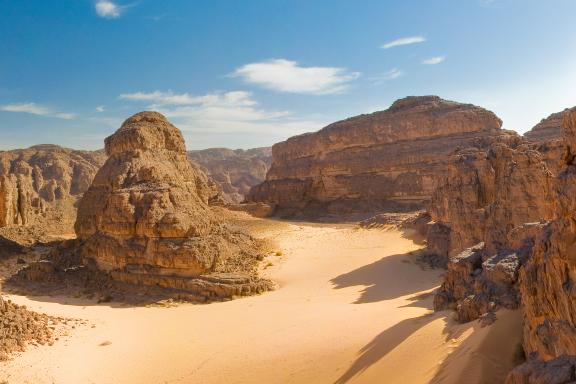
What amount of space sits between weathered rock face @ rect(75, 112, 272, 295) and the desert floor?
1.94 metres

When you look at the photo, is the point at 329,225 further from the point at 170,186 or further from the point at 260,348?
the point at 260,348

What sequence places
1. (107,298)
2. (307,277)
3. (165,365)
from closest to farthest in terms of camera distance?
(165,365) → (107,298) → (307,277)

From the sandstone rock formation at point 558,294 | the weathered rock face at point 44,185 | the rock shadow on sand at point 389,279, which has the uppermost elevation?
the weathered rock face at point 44,185

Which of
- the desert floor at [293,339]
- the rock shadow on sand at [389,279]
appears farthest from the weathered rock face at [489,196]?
the desert floor at [293,339]

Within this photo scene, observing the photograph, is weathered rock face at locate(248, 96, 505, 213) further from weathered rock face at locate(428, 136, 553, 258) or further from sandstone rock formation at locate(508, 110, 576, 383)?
sandstone rock formation at locate(508, 110, 576, 383)

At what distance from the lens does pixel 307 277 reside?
2059 centimetres

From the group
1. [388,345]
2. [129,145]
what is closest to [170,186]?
[129,145]

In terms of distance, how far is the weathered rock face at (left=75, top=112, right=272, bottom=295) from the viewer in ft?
59.8

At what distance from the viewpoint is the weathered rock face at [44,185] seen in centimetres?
3353

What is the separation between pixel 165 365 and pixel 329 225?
84.9 feet

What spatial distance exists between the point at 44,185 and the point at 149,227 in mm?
41550

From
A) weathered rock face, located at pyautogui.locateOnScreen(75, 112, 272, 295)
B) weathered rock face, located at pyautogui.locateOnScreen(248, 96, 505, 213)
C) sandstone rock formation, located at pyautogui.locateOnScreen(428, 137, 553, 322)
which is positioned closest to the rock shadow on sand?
sandstone rock formation, located at pyautogui.locateOnScreen(428, 137, 553, 322)

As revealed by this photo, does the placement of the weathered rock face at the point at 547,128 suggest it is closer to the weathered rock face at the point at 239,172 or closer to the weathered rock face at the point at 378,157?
the weathered rock face at the point at 378,157

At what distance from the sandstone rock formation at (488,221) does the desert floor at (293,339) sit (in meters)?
0.68
